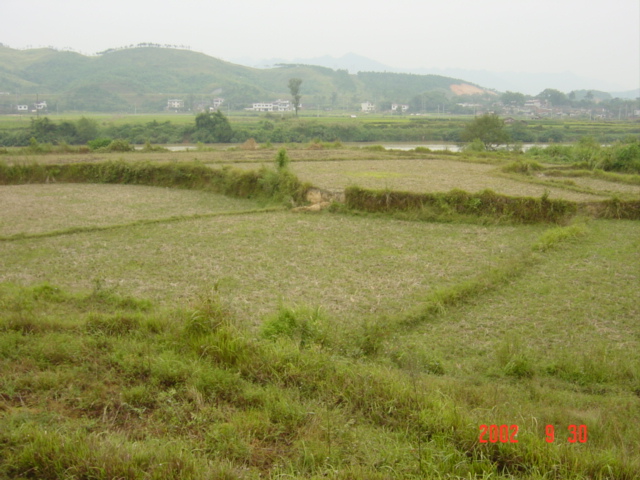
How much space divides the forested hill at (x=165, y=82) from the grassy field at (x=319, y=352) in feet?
198

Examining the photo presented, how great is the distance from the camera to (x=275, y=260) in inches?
334

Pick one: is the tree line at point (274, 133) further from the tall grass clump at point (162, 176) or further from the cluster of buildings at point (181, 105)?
the cluster of buildings at point (181, 105)

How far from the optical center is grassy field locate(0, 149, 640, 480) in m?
2.82

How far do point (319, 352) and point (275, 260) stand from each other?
425 centimetres

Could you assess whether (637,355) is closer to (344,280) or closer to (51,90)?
(344,280)

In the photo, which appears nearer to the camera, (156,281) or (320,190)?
(156,281)

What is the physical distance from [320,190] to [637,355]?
8994 millimetres

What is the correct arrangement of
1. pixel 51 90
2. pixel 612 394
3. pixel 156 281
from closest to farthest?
1. pixel 612 394
2. pixel 156 281
3. pixel 51 90

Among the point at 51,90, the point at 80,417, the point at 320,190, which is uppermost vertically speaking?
the point at 51,90

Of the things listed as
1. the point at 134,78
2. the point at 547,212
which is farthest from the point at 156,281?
the point at 134,78

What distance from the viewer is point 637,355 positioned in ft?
16.1

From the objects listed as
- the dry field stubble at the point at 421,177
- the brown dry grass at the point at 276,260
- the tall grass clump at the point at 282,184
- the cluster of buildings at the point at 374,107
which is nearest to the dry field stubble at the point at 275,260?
the brown dry grass at the point at 276,260

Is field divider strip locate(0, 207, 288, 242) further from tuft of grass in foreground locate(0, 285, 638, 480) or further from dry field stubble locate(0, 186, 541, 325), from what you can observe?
tuft of grass in foreground locate(0, 285, 638, 480)

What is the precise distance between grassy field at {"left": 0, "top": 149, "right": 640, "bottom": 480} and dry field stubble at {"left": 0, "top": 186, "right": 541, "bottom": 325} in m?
0.05
